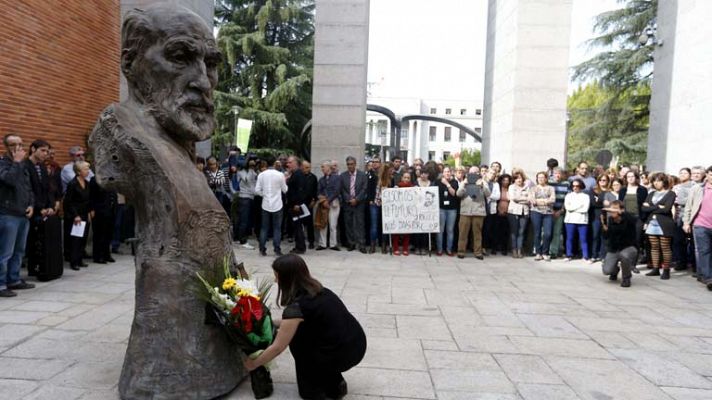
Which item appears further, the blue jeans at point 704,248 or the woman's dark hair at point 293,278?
the blue jeans at point 704,248

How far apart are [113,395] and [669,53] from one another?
1444 centimetres

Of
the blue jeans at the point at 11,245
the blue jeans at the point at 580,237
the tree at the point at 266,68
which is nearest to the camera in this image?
the blue jeans at the point at 11,245

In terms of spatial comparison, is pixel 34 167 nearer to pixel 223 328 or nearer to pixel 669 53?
pixel 223 328

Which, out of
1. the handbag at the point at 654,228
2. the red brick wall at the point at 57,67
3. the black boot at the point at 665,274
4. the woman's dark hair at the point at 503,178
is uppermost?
the red brick wall at the point at 57,67

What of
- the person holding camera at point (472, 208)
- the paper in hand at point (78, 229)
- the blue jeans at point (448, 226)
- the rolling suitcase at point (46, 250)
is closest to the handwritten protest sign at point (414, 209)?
the blue jeans at point (448, 226)

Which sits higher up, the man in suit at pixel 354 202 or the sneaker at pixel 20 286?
the man in suit at pixel 354 202

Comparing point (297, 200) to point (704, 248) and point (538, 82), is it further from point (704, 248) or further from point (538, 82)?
point (538, 82)

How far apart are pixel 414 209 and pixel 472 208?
115 cm

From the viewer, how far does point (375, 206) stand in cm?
1084

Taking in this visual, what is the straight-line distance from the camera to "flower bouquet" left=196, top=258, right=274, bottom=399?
137 inches

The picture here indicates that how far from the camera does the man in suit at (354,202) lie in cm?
1063

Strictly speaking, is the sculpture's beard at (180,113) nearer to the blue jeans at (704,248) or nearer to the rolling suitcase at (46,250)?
the rolling suitcase at (46,250)

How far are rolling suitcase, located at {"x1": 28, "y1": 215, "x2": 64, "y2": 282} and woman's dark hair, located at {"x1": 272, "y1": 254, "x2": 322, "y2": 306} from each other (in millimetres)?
5302

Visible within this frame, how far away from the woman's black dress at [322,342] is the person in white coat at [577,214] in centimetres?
787
